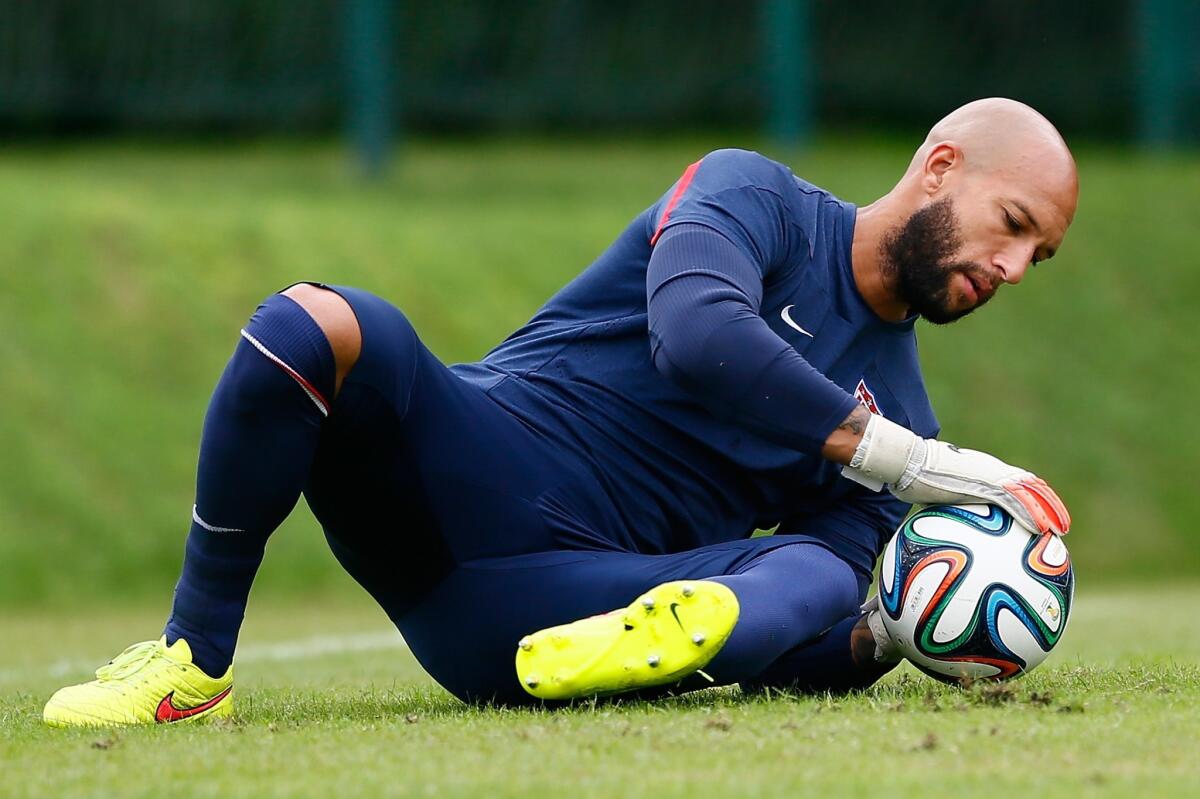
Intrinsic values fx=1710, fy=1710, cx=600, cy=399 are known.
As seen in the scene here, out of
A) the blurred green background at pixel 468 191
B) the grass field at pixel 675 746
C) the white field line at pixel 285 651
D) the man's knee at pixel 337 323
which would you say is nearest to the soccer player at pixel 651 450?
the man's knee at pixel 337 323

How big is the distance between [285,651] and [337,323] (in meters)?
4.41

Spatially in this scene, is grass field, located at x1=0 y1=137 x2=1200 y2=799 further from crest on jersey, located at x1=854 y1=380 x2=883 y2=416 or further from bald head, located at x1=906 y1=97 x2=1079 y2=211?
bald head, located at x1=906 y1=97 x2=1079 y2=211

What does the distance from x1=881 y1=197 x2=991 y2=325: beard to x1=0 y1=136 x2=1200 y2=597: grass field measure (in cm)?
841

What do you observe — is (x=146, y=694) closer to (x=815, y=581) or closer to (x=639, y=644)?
(x=639, y=644)

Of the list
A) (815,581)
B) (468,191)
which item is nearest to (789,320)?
(815,581)

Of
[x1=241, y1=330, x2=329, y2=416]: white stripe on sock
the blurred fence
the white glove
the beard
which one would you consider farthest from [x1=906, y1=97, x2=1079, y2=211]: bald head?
the blurred fence

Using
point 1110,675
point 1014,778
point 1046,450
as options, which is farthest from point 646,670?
point 1046,450

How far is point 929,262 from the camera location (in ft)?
13.7

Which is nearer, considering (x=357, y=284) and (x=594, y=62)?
(x=357, y=284)

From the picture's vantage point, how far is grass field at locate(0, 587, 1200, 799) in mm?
2854

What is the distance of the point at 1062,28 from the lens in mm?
20812

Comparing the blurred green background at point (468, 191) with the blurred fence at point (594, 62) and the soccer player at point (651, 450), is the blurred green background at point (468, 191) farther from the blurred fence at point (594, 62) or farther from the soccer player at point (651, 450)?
the soccer player at point (651, 450)

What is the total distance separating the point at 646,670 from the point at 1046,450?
11.5 meters

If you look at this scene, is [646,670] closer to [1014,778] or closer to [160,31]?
[1014,778]
